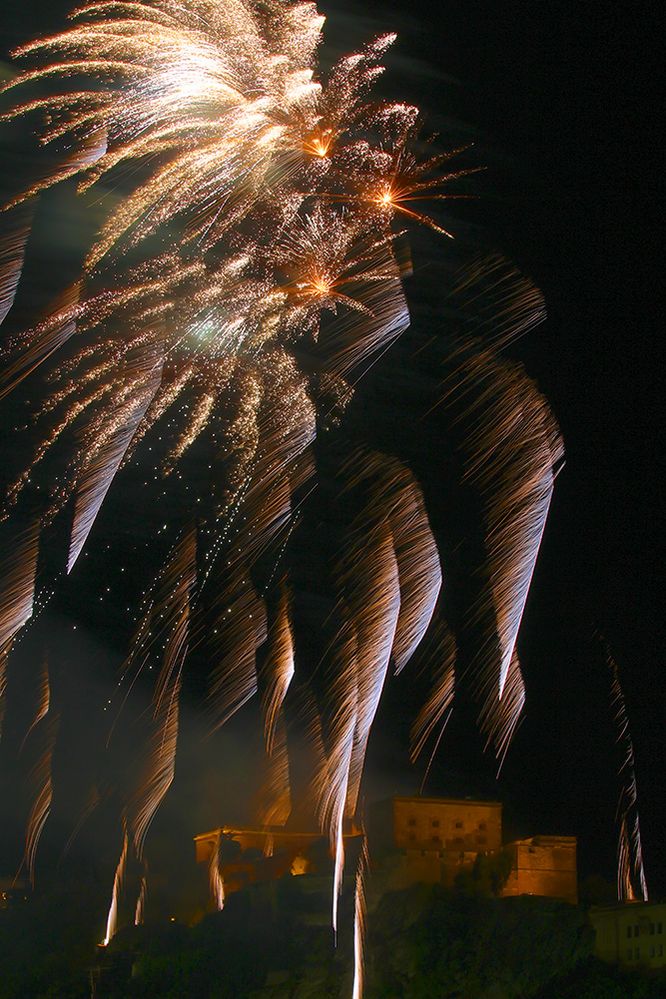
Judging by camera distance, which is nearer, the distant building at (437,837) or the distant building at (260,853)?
the distant building at (437,837)

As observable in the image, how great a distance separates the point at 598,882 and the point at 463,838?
10.9 ft

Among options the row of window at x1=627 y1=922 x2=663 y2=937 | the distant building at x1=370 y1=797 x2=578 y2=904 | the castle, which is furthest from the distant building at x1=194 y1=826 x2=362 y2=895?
the row of window at x1=627 y1=922 x2=663 y2=937

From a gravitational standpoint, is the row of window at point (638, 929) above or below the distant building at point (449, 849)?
below

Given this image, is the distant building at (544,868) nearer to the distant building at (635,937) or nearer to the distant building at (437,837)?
the distant building at (437,837)

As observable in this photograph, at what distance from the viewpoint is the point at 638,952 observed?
22734mm

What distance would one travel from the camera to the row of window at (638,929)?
Result: 22688mm

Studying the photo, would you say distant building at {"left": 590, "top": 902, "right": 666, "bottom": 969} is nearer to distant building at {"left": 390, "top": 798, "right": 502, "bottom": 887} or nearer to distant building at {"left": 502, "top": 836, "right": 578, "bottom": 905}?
distant building at {"left": 502, "top": 836, "right": 578, "bottom": 905}

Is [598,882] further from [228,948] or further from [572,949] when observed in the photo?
[228,948]

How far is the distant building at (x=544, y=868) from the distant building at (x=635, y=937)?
3.86ft

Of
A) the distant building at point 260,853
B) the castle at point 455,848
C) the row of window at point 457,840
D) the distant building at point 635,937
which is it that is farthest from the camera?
the distant building at point 260,853

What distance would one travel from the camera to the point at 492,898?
23750mm

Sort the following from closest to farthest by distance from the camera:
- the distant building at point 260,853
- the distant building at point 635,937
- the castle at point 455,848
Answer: the distant building at point 635,937 → the castle at point 455,848 → the distant building at point 260,853

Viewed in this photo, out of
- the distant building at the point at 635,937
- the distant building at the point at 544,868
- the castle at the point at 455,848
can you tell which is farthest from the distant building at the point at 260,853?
the distant building at the point at 635,937

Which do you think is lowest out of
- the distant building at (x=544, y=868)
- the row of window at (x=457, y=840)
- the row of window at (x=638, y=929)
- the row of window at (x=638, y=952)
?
the row of window at (x=638, y=952)
